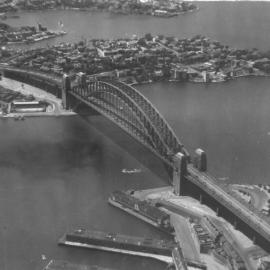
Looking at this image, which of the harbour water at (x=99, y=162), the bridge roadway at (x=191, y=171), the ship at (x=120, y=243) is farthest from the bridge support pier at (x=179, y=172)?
the ship at (x=120, y=243)

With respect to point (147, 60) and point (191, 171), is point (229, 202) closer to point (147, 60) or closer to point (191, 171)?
point (191, 171)

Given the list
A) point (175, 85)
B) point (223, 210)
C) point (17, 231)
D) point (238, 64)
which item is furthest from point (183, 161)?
point (238, 64)

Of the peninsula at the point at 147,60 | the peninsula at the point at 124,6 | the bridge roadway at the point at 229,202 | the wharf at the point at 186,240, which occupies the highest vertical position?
the peninsula at the point at 124,6

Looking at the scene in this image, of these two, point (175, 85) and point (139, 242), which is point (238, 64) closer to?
point (175, 85)

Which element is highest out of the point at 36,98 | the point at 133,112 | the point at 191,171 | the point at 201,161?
the point at 133,112

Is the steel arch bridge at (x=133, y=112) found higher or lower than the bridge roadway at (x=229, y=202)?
higher

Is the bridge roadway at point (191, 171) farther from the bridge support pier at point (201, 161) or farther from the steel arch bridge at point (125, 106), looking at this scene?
the bridge support pier at point (201, 161)

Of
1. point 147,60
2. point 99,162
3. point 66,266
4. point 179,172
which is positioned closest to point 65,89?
point 99,162
